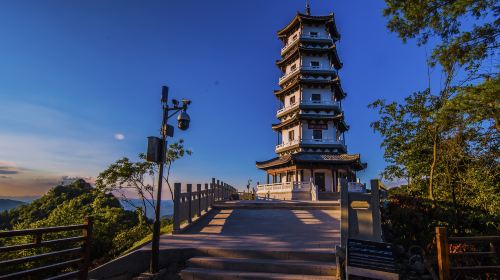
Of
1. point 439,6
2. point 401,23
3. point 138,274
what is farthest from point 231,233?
point 439,6

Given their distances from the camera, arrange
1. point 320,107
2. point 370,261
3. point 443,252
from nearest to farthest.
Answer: point 370,261 → point 443,252 → point 320,107

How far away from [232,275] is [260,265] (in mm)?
642

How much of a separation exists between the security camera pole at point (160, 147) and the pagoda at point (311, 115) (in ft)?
69.1

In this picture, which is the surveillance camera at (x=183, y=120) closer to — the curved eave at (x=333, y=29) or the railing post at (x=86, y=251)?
the railing post at (x=86, y=251)

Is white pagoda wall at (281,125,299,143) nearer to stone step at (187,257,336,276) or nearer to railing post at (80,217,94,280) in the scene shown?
stone step at (187,257,336,276)

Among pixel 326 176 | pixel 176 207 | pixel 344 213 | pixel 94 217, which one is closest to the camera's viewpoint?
pixel 344 213

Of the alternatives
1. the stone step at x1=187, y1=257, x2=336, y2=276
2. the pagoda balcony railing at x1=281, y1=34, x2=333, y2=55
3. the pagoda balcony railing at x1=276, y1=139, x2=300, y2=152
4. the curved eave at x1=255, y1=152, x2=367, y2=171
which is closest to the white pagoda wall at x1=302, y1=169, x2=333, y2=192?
the curved eave at x1=255, y1=152, x2=367, y2=171

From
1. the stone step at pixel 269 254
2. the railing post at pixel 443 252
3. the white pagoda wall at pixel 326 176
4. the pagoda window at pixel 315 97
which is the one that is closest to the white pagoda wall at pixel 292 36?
the pagoda window at pixel 315 97

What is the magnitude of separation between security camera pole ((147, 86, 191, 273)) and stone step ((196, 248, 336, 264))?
1003 mm

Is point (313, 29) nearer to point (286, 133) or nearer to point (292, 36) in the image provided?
point (292, 36)

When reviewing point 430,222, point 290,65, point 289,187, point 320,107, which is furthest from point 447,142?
point 290,65

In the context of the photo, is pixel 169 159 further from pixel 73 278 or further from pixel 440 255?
pixel 440 255

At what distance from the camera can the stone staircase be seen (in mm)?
5809

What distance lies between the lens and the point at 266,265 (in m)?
6.11
